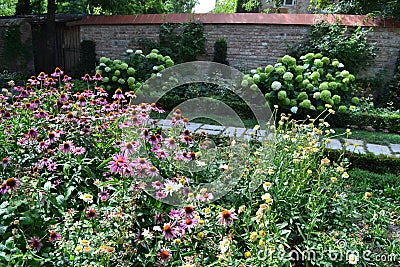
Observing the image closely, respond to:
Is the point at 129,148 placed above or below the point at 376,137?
above

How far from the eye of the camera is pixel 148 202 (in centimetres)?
192

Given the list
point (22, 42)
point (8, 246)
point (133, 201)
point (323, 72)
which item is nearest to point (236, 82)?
point (323, 72)

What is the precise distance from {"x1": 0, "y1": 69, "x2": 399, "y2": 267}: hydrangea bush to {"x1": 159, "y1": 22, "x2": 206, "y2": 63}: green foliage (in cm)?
487

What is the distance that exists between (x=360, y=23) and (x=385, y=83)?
48.0 inches

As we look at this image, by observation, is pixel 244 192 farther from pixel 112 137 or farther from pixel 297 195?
pixel 112 137

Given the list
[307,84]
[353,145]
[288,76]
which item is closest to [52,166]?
[353,145]

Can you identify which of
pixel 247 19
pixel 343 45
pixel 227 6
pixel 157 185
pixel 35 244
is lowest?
pixel 35 244

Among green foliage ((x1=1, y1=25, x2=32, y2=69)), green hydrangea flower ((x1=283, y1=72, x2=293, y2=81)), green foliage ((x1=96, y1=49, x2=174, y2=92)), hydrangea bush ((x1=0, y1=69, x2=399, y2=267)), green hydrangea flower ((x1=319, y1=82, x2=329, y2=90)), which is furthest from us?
green foliage ((x1=1, y1=25, x2=32, y2=69))

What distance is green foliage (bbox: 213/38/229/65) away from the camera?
7391 millimetres

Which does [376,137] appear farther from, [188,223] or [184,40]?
[184,40]

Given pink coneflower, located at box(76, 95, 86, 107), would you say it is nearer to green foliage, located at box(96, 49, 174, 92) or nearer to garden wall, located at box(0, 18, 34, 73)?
green foliage, located at box(96, 49, 174, 92)

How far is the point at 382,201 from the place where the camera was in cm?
286

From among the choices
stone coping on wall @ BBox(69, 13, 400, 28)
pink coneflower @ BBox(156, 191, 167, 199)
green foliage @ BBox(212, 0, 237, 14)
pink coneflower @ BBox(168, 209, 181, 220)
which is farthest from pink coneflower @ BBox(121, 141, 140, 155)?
green foliage @ BBox(212, 0, 237, 14)

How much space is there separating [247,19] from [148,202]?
6116 millimetres
